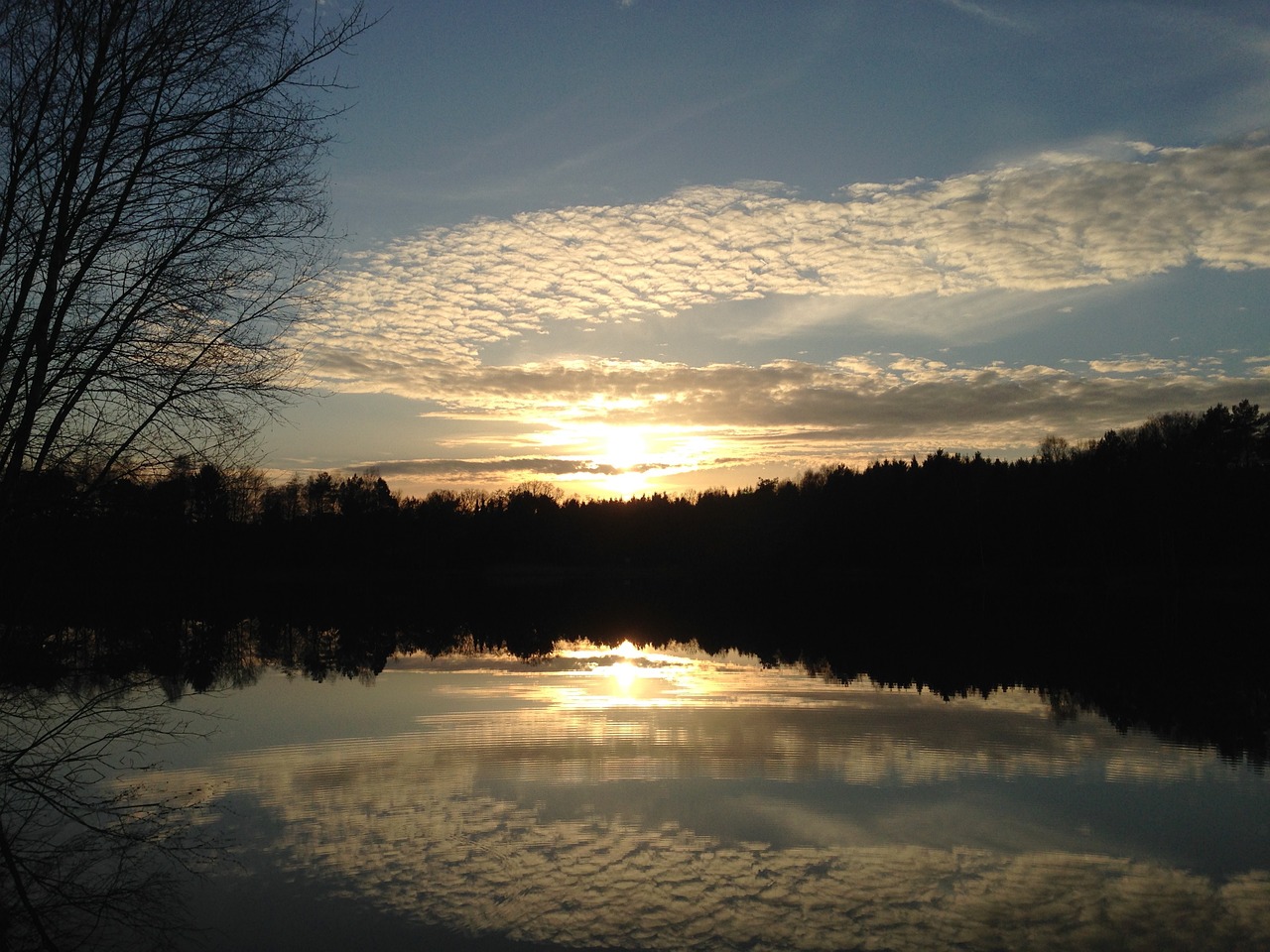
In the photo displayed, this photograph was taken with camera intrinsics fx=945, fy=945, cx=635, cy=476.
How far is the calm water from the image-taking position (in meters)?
6.45

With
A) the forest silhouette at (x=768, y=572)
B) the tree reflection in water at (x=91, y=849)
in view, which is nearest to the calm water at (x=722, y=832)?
the tree reflection in water at (x=91, y=849)

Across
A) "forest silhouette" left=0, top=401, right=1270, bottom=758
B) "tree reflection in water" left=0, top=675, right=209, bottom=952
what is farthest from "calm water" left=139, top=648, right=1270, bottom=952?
"forest silhouette" left=0, top=401, right=1270, bottom=758

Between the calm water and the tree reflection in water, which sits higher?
the tree reflection in water

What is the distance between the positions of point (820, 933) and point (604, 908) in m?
1.51

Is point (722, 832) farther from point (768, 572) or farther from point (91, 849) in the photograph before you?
point (768, 572)

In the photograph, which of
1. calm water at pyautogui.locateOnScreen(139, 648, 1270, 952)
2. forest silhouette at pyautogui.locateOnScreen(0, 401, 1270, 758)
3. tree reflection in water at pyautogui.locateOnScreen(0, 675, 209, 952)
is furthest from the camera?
forest silhouette at pyautogui.locateOnScreen(0, 401, 1270, 758)

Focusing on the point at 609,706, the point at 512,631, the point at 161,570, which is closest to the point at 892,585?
the point at 512,631

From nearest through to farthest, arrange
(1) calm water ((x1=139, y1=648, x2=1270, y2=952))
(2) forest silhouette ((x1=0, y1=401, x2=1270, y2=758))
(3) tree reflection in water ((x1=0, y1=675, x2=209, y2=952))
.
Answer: (3) tree reflection in water ((x1=0, y1=675, x2=209, y2=952))
(1) calm water ((x1=139, y1=648, x2=1270, y2=952))
(2) forest silhouette ((x1=0, y1=401, x2=1270, y2=758))

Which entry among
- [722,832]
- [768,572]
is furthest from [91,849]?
[768,572]

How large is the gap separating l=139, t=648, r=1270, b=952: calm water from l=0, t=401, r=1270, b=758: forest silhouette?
2.75 m

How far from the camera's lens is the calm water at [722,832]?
6.45 meters

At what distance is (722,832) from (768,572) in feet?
232

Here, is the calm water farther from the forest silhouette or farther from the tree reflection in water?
the forest silhouette

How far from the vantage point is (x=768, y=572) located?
257ft
